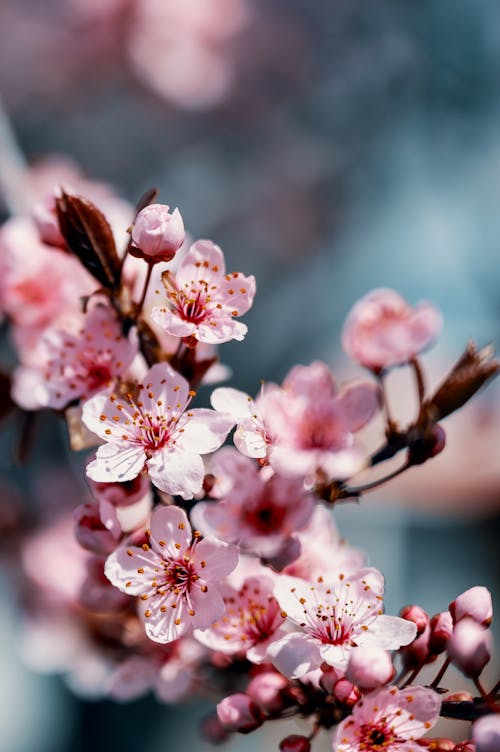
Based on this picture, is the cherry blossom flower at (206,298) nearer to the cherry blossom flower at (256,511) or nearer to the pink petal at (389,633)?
the cherry blossom flower at (256,511)

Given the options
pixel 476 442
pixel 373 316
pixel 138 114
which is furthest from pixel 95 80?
pixel 373 316

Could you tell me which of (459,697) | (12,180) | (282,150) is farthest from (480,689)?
(282,150)

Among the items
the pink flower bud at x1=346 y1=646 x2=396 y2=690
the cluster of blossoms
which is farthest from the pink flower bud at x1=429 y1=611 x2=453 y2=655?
the pink flower bud at x1=346 y1=646 x2=396 y2=690

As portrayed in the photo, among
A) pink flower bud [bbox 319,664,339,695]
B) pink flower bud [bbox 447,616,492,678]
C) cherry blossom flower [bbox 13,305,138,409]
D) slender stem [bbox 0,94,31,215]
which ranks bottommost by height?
pink flower bud [bbox 319,664,339,695]

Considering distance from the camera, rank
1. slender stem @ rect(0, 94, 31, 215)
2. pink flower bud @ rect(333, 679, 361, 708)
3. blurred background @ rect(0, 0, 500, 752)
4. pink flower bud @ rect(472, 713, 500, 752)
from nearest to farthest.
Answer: pink flower bud @ rect(472, 713, 500, 752) < pink flower bud @ rect(333, 679, 361, 708) < slender stem @ rect(0, 94, 31, 215) < blurred background @ rect(0, 0, 500, 752)

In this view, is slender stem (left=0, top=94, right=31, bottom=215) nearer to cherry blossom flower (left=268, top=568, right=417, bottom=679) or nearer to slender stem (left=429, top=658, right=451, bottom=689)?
cherry blossom flower (left=268, top=568, right=417, bottom=679)

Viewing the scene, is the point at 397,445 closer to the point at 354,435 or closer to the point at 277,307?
the point at 354,435
